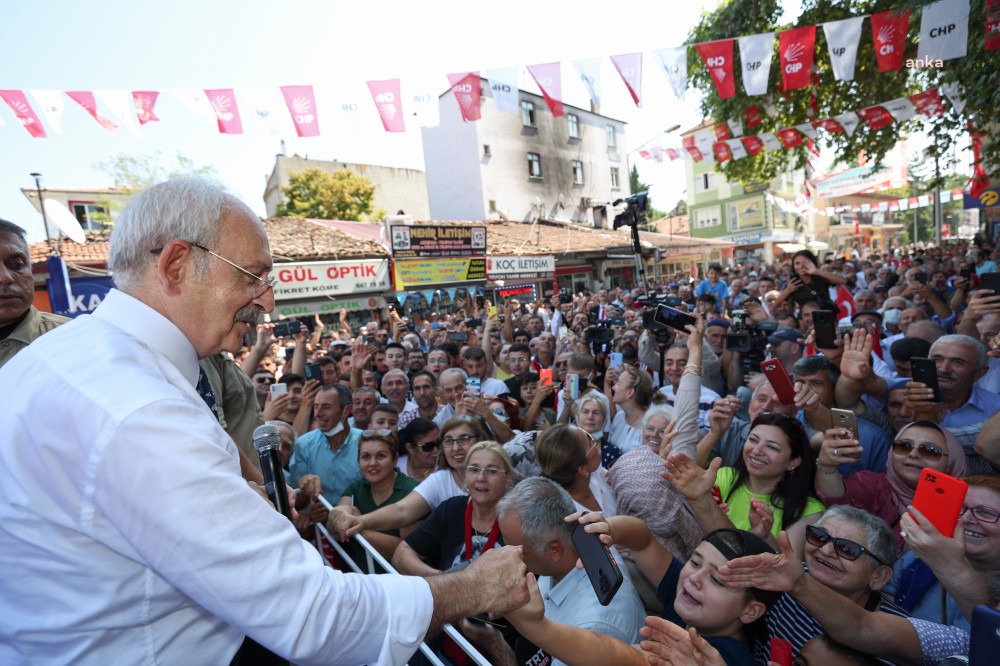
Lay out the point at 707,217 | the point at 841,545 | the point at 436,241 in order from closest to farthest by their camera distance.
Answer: the point at 841,545
the point at 436,241
the point at 707,217

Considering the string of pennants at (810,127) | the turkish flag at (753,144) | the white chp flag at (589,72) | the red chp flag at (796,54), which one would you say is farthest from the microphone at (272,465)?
the turkish flag at (753,144)

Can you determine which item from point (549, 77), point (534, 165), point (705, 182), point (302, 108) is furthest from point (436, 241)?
point (705, 182)

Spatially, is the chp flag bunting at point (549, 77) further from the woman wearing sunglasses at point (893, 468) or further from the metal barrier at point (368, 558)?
the metal barrier at point (368, 558)

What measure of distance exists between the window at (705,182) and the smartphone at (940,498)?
125ft

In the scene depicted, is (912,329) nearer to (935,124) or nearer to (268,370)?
(268,370)

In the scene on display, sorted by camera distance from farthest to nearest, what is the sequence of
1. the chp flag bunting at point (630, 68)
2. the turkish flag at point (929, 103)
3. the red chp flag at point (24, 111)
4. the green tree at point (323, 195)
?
the green tree at point (323, 195) < the turkish flag at point (929, 103) < the chp flag bunting at point (630, 68) < the red chp flag at point (24, 111)

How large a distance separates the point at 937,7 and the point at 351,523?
9.53 m

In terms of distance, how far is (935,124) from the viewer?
1030cm

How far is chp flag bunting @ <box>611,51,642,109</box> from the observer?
860 centimetres

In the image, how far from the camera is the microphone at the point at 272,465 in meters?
1.62

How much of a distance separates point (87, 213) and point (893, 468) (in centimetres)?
2995

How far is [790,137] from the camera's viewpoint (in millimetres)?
11836

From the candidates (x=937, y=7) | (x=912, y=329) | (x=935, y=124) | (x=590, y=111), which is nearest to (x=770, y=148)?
(x=935, y=124)

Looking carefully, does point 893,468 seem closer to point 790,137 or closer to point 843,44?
point 843,44
